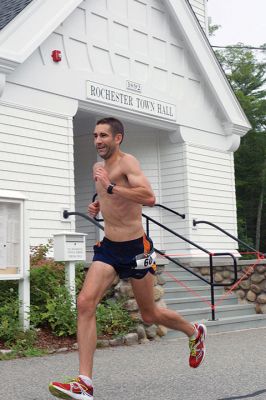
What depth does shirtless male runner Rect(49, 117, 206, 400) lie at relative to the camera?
4832 millimetres

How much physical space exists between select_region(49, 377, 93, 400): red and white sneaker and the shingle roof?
7.40m

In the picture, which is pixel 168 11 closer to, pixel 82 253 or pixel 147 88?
pixel 147 88

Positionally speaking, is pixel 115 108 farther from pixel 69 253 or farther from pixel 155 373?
pixel 155 373

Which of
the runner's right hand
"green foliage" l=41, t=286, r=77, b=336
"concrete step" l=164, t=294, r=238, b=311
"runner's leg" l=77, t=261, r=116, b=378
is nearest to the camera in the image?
"runner's leg" l=77, t=261, r=116, b=378

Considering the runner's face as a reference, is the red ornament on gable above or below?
above

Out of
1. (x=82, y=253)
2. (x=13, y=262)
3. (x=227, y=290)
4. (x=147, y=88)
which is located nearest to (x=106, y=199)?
(x=13, y=262)

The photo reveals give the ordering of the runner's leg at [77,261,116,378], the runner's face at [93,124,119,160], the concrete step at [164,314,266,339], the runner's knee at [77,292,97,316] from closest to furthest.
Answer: the runner's leg at [77,261,116,378] → the runner's knee at [77,292,97,316] → the runner's face at [93,124,119,160] → the concrete step at [164,314,266,339]

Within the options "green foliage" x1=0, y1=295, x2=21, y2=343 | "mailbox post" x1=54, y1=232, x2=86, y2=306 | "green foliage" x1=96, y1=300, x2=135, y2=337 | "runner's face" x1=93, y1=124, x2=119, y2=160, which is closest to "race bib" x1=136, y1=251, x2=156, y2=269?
"runner's face" x1=93, y1=124, x2=119, y2=160

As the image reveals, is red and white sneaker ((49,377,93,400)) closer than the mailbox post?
Yes

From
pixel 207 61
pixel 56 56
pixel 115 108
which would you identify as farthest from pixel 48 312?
pixel 207 61

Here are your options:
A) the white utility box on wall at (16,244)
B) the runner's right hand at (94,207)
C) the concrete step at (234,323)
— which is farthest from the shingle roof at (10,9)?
the runner's right hand at (94,207)

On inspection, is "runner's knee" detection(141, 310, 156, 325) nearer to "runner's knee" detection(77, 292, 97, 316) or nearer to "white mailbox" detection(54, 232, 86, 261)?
"runner's knee" detection(77, 292, 97, 316)

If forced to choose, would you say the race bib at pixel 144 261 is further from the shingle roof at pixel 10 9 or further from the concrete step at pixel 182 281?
the shingle roof at pixel 10 9

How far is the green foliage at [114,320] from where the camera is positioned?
8.48 meters
